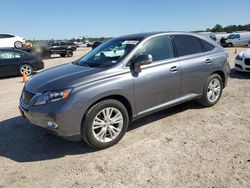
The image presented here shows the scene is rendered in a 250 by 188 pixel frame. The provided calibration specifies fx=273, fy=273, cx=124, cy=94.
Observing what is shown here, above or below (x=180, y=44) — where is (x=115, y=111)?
below

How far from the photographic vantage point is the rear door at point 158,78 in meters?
4.59

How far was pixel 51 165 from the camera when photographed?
3904 millimetres

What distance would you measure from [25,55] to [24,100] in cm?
910

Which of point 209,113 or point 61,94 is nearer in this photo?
point 61,94

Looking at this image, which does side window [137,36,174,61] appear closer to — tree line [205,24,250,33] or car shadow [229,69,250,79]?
car shadow [229,69,250,79]

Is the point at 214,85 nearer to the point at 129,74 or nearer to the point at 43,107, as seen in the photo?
the point at 129,74

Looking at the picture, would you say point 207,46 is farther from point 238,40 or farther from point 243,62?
point 238,40

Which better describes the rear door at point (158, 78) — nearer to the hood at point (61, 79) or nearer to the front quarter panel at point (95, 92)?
the front quarter panel at point (95, 92)

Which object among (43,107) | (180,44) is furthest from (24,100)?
(180,44)

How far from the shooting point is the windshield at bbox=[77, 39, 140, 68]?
463cm

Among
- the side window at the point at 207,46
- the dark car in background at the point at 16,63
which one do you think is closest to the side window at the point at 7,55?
the dark car in background at the point at 16,63

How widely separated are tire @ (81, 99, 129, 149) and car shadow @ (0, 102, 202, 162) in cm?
24

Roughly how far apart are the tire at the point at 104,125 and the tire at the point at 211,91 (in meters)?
2.17

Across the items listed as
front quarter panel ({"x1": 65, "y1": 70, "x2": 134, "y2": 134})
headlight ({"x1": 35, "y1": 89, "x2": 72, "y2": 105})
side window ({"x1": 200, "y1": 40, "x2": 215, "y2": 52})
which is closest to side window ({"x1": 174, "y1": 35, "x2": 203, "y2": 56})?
side window ({"x1": 200, "y1": 40, "x2": 215, "y2": 52})
